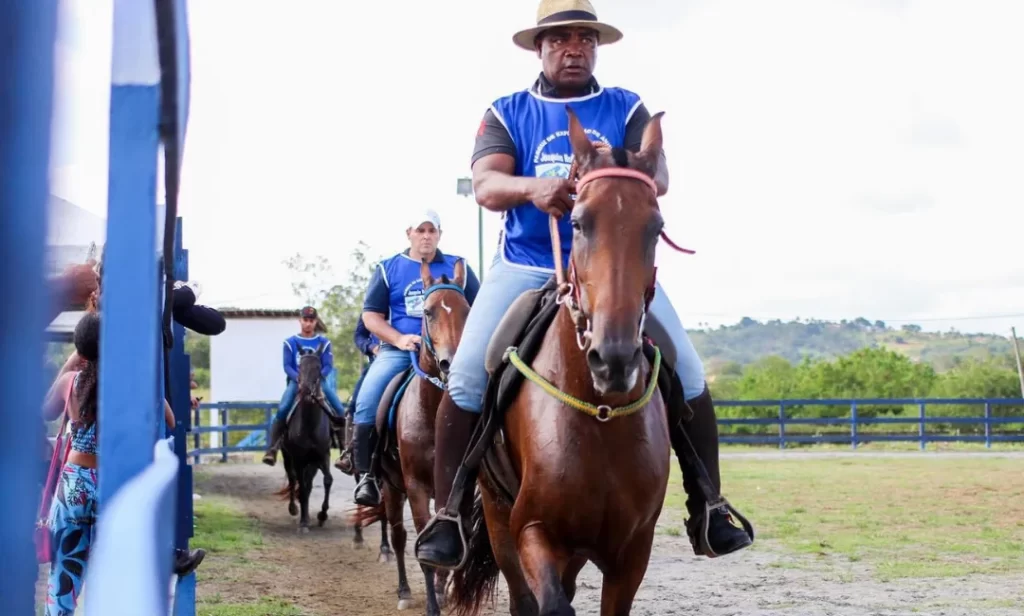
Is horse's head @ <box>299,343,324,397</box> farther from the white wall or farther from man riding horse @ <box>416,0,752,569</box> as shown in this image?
the white wall

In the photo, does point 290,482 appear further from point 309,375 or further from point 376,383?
point 376,383

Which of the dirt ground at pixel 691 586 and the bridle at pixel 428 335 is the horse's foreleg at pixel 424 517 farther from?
the bridle at pixel 428 335

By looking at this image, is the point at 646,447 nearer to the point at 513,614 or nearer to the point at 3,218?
the point at 513,614

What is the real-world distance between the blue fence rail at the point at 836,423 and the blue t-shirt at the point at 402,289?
1684 centimetres

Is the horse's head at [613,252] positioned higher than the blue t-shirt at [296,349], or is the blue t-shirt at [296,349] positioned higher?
the horse's head at [613,252]

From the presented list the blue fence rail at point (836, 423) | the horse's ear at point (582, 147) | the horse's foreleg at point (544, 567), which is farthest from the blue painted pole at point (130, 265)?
the blue fence rail at point (836, 423)

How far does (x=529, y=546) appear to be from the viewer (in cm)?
418

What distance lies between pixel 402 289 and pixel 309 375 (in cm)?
597

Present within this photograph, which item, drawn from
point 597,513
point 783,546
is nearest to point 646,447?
point 597,513

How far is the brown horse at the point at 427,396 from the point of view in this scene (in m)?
6.97

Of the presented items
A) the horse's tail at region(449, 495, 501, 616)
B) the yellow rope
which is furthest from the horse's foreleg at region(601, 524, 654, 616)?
the horse's tail at region(449, 495, 501, 616)

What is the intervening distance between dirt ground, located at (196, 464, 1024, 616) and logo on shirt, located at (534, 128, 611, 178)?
370 cm

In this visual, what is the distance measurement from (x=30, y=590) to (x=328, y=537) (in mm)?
12301

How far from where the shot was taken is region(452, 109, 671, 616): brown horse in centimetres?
368
